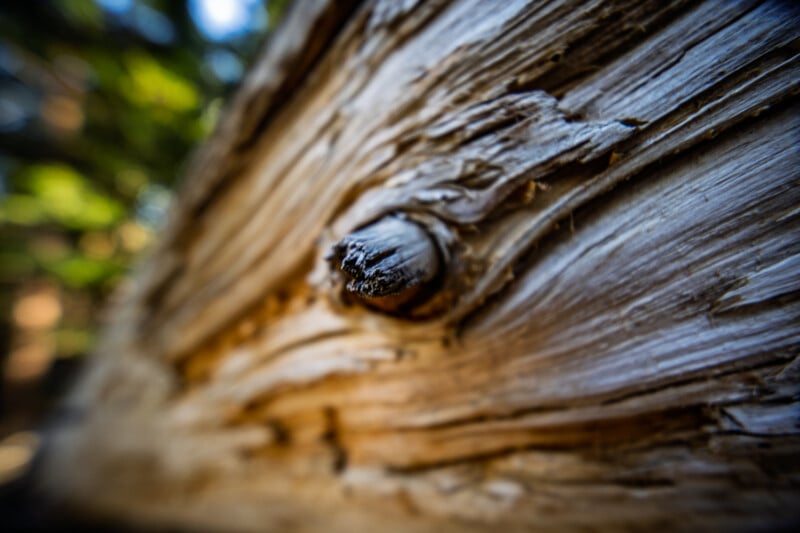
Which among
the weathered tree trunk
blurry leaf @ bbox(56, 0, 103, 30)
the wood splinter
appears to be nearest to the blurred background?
blurry leaf @ bbox(56, 0, 103, 30)

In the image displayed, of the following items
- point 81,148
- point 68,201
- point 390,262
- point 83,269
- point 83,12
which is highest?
point 83,12

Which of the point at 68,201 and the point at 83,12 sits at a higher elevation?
the point at 83,12

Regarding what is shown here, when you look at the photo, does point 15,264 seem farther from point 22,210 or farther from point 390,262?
point 390,262

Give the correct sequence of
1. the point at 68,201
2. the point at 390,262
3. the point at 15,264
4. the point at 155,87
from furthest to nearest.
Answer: the point at 15,264 < the point at 68,201 < the point at 155,87 < the point at 390,262

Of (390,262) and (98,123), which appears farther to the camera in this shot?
(98,123)

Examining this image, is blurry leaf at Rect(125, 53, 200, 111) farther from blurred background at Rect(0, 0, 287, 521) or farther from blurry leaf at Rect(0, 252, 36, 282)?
blurry leaf at Rect(0, 252, 36, 282)

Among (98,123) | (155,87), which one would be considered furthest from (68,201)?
(155,87)

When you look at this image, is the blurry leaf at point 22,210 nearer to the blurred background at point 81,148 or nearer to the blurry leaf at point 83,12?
the blurred background at point 81,148
